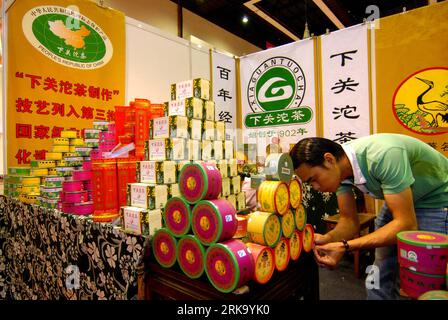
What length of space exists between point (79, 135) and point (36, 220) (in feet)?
4.27

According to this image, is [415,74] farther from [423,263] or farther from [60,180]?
[60,180]

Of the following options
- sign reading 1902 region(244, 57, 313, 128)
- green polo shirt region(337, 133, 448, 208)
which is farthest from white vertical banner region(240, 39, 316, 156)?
green polo shirt region(337, 133, 448, 208)

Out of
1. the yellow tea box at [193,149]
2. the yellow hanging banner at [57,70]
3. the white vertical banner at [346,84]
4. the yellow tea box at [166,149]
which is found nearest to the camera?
the yellow tea box at [166,149]

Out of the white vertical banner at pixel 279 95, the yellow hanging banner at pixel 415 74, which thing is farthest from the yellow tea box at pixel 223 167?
the yellow hanging banner at pixel 415 74

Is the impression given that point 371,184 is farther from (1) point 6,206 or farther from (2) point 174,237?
(1) point 6,206

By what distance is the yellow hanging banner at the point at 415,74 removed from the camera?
323 cm

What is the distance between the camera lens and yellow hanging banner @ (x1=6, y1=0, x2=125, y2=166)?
2.80 m

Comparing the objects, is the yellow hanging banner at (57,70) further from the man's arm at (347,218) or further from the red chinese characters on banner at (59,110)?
the man's arm at (347,218)

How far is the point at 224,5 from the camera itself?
6.00 metres

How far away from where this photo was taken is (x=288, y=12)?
20.3ft

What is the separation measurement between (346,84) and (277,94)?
42.0 inches

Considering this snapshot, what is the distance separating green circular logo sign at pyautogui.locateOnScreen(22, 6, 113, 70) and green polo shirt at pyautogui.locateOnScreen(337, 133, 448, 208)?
3149 millimetres

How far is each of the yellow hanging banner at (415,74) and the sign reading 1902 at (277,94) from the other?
106 cm

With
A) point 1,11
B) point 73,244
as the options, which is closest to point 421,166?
point 73,244
